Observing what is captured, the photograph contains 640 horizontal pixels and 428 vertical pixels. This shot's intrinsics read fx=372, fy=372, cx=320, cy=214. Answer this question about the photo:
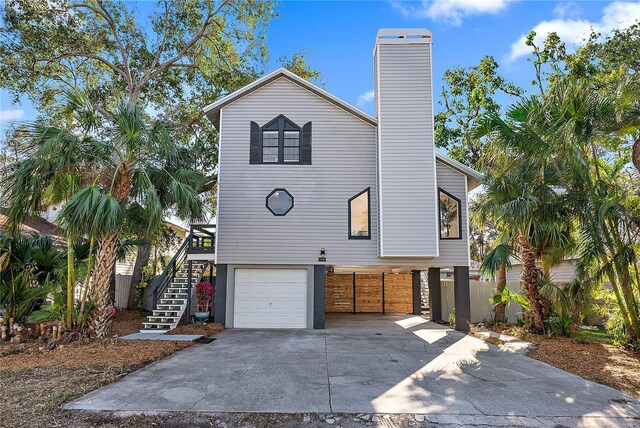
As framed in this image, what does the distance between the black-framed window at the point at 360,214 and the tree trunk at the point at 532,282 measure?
448 centimetres

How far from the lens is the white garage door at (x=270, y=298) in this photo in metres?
11.9

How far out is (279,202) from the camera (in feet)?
39.7

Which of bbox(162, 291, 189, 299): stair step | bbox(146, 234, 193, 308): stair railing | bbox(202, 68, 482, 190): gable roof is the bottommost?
bbox(162, 291, 189, 299): stair step

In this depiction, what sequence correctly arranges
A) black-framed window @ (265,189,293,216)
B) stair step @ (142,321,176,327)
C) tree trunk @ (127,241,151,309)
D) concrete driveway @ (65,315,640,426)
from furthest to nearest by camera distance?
tree trunk @ (127,241,151,309), black-framed window @ (265,189,293,216), stair step @ (142,321,176,327), concrete driveway @ (65,315,640,426)

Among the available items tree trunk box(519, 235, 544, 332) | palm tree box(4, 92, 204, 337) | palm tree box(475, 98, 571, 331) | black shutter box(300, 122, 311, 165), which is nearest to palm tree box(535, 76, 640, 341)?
palm tree box(475, 98, 571, 331)

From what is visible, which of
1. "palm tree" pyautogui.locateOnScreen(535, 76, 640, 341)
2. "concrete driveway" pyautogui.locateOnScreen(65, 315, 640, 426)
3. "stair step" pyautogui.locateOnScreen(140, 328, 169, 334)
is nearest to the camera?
"concrete driveway" pyautogui.locateOnScreen(65, 315, 640, 426)

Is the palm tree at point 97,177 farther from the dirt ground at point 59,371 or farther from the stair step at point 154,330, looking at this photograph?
the stair step at point 154,330

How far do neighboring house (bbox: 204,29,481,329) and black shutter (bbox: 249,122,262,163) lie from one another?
33 mm

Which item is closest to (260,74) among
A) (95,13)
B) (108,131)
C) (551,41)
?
(95,13)

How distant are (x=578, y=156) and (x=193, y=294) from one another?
36.3 ft

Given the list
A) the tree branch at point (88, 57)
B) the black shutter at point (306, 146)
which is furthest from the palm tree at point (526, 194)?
the tree branch at point (88, 57)

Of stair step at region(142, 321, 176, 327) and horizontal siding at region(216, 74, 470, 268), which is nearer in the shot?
stair step at region(142, 321, 176, 327)

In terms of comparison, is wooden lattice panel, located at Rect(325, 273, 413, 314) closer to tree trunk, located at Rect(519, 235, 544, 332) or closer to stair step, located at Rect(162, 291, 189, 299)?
stair step, located at Rect(162, 291, 189, 299)

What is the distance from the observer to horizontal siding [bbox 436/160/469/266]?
→ 475 inches
